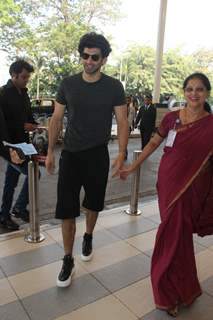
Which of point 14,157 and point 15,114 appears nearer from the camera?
point 14,157

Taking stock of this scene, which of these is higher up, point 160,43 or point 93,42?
point 160,43

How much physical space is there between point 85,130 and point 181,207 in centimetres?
83

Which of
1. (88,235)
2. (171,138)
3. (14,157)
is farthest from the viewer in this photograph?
(88,235)

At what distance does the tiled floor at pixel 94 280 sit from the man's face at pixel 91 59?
4.96 ft

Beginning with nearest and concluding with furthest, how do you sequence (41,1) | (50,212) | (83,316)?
(83,316), (50,212), (41,1)

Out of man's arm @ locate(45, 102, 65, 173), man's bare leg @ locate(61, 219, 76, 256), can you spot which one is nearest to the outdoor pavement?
man's bare leg @ locate(61, 219, 76, 256)

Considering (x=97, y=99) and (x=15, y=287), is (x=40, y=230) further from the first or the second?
(x=97, y=99)

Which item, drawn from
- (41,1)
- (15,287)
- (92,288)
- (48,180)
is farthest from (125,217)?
(41,1)

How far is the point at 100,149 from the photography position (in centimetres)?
240

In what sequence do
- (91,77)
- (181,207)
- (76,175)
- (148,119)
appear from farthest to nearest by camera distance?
(148,119), (76,175), (91,77), (181,207)

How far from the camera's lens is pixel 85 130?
230 centimetres

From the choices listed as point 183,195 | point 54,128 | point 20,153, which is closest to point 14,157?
point 20,153

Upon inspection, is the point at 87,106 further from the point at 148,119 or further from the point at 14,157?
the point at 148,119

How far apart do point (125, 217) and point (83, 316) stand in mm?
1707
